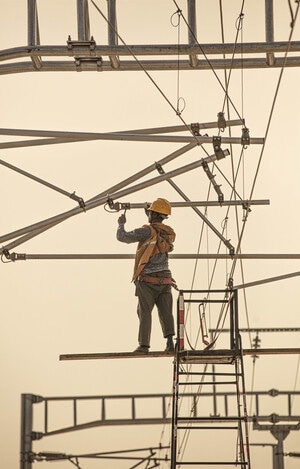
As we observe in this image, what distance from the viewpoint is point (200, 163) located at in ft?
43.6

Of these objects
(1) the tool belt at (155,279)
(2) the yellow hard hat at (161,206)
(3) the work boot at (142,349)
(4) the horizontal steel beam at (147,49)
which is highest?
(4) the horizontal steel beam at (147,49)

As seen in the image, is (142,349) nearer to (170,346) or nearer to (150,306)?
(170,346)

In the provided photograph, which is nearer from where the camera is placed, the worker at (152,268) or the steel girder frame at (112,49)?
the steel girder frame at (112,49)

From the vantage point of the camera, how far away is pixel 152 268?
478 inches

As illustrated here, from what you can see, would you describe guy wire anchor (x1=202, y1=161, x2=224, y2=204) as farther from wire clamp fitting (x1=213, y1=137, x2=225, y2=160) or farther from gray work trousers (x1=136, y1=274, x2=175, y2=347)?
gray work trousers (x1=136, y1=274, x2=175, y2=347)

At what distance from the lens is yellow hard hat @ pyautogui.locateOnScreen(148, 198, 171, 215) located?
11883 millimetres

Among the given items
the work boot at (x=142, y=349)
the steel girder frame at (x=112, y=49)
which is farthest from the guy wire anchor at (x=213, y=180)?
the steel girder frame at (x=112, y=49)

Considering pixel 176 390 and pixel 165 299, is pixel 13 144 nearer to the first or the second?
pixel 165 299

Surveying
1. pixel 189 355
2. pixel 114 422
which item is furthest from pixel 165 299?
pixel 114 422

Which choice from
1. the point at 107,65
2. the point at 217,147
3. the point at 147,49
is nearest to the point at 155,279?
the point at 217,147

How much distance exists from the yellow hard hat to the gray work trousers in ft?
2.43

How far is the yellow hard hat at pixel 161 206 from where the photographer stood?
11883 mm

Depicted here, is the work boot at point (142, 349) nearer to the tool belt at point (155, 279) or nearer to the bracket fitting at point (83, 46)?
the tool belt at point (155, 279)

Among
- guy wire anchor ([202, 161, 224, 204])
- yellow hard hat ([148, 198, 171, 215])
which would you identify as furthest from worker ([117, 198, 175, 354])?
guy wire anchor ([202, 161, 224, 204])
